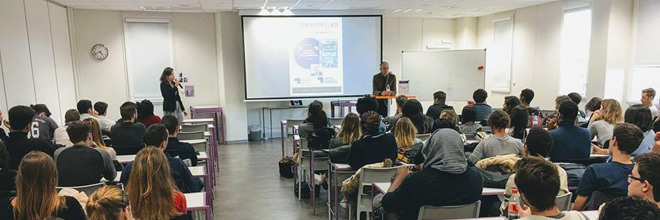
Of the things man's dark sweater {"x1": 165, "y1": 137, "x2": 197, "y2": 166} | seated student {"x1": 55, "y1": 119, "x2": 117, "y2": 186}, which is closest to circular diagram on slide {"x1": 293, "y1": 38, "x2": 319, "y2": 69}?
man's dark sweater {"x1": 165, "y1": 137, "x2": 197, "y2": 166}

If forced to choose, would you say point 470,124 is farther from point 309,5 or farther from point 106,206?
point 309,5

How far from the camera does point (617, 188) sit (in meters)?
2.55

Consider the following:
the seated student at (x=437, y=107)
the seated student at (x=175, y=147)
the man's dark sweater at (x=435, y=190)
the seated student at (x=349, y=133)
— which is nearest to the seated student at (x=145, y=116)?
the seated student at (x=175, y=147)

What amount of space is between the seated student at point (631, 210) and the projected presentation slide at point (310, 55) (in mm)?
8013

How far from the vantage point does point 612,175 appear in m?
2.58

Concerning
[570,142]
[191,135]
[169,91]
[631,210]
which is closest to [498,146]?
[570,142]

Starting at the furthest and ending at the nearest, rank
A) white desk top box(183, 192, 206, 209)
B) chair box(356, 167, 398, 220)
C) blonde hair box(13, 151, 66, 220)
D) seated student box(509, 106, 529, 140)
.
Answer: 1. seated student box(509, 106, 529, 140)
2. chair box(356, 167, 398, 220)
3. white desk top box(183, 192, 206, 209)
4. blonde hair box(13, 151, 66, 220)

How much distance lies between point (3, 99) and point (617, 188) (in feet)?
22.0

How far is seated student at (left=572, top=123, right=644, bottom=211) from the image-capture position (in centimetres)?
257

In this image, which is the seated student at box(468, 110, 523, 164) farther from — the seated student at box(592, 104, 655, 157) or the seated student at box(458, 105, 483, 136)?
the seated student at box(458, 105, 483, 136)

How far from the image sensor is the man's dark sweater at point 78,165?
3145 millimetres

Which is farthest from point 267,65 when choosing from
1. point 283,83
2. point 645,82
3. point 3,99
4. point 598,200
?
point 598,200

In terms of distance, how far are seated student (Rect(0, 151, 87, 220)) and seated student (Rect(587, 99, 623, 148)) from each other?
482 centimetres

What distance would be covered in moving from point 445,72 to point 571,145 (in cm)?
681
